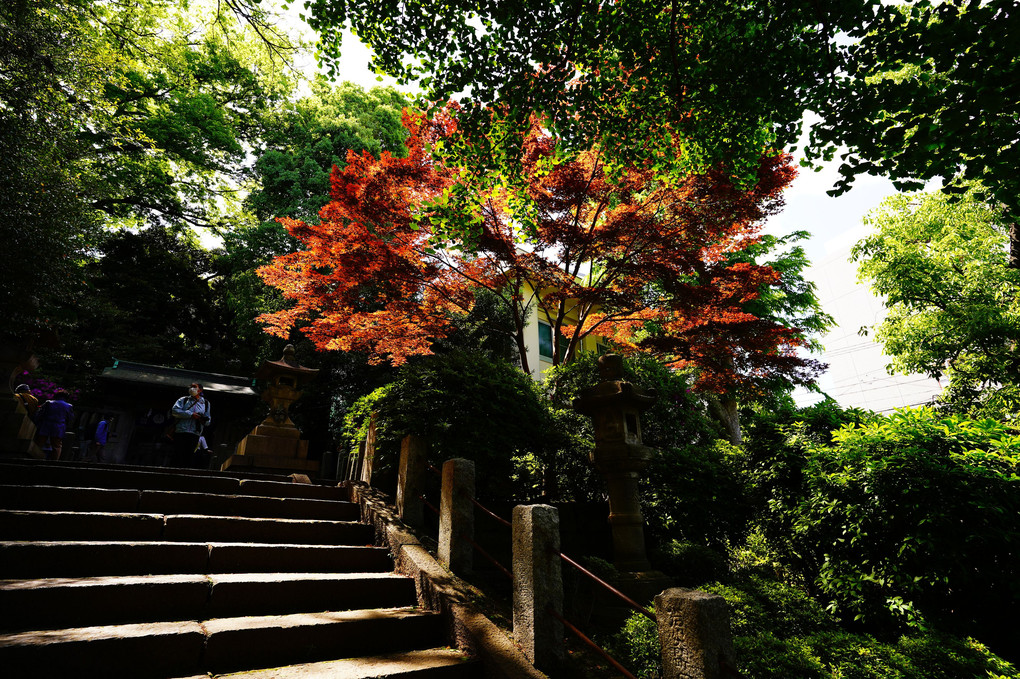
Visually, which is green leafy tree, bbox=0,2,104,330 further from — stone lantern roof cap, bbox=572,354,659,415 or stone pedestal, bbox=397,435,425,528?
stone lantern roof cap, bbox=572,354,659,415

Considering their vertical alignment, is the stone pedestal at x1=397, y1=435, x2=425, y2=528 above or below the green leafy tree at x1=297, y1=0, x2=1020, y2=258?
below

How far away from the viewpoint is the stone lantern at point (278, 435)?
8977 millimetres

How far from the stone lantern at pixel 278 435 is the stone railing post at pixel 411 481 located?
4806mm

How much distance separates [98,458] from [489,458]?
17518 millimetres

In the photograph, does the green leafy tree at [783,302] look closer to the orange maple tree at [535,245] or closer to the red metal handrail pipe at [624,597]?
the orange maple tree at [535,245]

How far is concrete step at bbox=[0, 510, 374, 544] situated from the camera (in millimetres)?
3846

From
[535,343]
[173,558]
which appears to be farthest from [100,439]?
[535,343]

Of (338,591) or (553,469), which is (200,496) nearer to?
(338,591)

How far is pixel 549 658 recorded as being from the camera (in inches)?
128

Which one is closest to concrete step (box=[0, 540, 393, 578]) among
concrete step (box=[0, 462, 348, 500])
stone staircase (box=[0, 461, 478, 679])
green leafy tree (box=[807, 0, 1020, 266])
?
stone staircase (box=[0, 461, 478, 679])

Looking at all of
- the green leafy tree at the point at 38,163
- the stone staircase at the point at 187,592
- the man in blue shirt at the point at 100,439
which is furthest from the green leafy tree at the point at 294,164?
the stone staircase at the point at 187,592

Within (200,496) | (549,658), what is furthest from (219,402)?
(549,658)

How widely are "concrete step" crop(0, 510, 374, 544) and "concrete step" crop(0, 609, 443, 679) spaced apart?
1420mm

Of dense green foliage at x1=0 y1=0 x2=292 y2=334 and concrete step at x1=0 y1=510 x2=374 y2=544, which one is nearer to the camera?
concrete step at x1=0 y1=510 x2=374 y2=544
